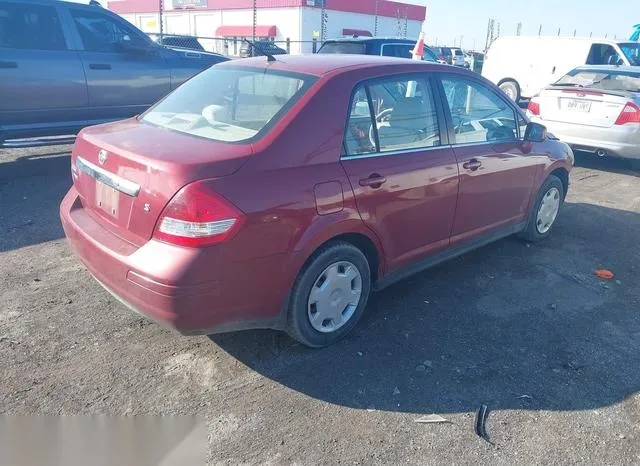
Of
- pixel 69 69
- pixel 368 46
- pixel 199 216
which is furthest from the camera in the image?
pixel 368 46

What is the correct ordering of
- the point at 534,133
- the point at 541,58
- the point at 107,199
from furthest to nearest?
1. the point at 541,58
2. the point at 534,133
3. the point at 107,199

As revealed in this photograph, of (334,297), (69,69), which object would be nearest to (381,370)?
(334,297)

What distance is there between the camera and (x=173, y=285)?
2668 millimetres

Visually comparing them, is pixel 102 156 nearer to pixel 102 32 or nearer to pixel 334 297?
pixel 334 297

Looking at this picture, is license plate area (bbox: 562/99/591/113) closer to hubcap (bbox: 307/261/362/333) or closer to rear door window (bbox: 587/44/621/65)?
hubcap (bbox: 307/261/362/333)

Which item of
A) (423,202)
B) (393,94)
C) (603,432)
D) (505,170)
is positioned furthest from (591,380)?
(393,94)

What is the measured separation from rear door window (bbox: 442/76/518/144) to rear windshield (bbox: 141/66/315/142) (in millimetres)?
1326

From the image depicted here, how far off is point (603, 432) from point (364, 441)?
1.28 m

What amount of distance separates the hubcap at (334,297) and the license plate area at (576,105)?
264 inches

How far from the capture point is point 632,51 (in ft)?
47.9

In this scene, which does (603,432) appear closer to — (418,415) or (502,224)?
(418,415)

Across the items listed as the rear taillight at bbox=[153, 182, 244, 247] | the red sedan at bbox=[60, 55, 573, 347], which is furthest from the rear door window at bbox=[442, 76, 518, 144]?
the rear taillight at bbox=[153, 182, 244, 247]

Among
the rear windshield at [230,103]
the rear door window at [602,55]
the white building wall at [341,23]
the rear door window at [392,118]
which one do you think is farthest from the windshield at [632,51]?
the white building wall at [341,23]

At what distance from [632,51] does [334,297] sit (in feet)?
48.8
